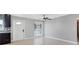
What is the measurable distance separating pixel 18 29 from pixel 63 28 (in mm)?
878

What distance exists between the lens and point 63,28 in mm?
1650

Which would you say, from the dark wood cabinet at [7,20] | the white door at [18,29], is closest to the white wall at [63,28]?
the white door at [18,29]

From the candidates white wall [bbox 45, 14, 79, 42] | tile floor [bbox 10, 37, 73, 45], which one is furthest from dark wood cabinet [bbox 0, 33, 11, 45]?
white wall [bbox 45, 14, 79, 42]

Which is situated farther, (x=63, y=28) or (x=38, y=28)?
(x=38, y=28)

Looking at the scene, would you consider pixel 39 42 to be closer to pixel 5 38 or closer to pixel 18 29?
pixel 18 29

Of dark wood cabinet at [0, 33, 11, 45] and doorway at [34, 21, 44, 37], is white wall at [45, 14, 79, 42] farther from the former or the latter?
dark wood cabinet at [0, 33, 11, 45]

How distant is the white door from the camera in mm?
1604

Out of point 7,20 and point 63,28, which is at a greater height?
point 7,20

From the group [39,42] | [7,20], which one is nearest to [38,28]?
[39,42]

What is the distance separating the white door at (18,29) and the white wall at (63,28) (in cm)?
50

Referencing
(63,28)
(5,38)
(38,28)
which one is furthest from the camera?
(38,28)

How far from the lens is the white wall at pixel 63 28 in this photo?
156 cm
